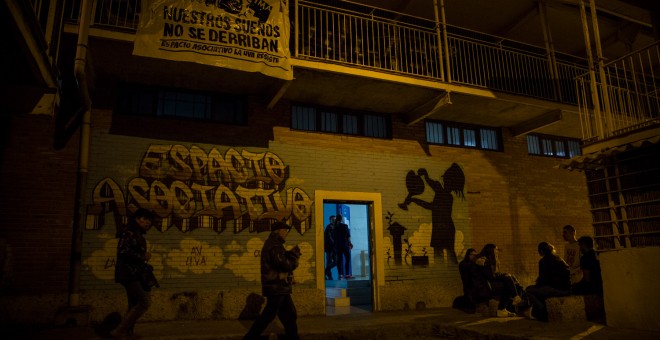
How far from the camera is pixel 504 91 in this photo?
35.0 ft

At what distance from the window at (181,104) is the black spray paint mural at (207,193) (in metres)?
0.77

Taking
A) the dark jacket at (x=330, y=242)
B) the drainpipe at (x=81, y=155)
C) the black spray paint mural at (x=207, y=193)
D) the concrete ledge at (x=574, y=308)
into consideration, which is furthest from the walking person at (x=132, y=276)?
the dark jacket at (x=330, y=242)

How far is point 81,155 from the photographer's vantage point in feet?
26.5

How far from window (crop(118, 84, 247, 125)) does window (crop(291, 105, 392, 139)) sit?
1.31 m

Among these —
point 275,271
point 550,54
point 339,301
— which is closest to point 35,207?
point 275,271

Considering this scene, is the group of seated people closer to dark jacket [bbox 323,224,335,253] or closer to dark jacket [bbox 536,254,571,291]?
dark jacket [bbox 536,254,571,291]

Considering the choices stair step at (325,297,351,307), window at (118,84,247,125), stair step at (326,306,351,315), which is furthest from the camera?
stair step at (325,297,351,307)

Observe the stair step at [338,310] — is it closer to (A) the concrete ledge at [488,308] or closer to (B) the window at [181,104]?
(A) the concrete ledge at [488,308]

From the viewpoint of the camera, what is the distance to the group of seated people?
25.8 ft

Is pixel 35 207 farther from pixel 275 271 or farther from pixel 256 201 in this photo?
pixel 275 271

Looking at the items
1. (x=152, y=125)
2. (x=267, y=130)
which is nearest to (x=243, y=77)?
(x=267, y=130)

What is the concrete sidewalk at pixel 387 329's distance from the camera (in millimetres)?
6574

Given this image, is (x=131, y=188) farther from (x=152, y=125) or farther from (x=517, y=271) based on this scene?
(x=517, y=271)

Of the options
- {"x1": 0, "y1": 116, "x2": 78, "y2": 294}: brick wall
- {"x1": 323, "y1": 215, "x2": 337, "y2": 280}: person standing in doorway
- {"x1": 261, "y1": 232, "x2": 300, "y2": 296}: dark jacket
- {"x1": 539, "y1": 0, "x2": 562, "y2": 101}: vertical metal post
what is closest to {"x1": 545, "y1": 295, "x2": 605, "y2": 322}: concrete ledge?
{"x1": 261, "y1": 232, "x2": 300, "y2": 296}: dark jacket
